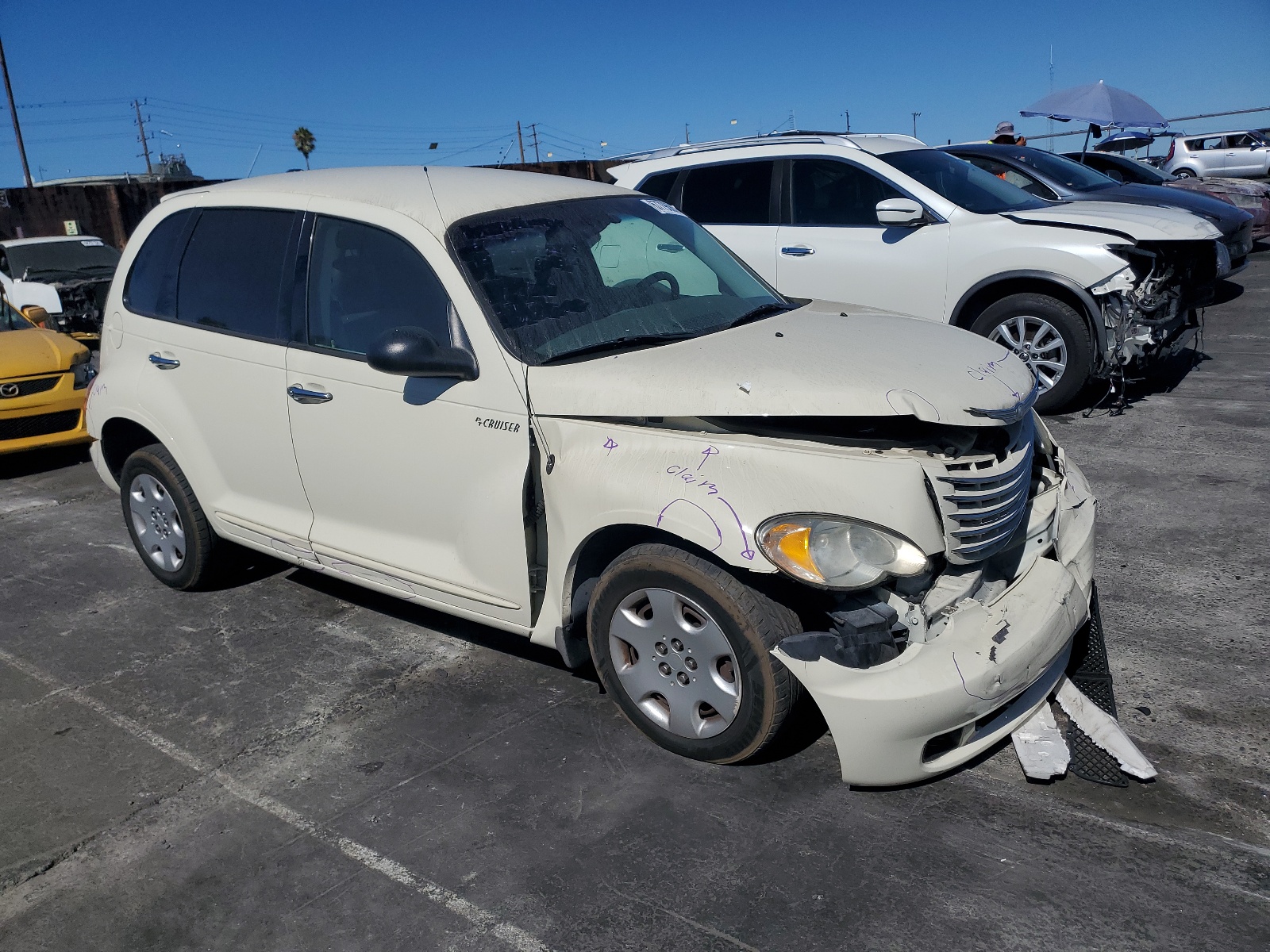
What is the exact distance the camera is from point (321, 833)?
3068 mm

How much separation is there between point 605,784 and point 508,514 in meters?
0.95

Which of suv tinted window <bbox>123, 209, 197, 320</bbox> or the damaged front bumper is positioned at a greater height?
suv tinted window <bbox>123, 209, 197, 320</bbox>

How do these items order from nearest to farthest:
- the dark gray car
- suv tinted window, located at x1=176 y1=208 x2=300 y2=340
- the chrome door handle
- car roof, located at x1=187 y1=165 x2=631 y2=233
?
car roof, located at x1=187 y1=165 x2=631 y2=233
the chrome door handle
suv tinted window, located at x1=176 y1=208 x2=300 y2=340
the dark gray car

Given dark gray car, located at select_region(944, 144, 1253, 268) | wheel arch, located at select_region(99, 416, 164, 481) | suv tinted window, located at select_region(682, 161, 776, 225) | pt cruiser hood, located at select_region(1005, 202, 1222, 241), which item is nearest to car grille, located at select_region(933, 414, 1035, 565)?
wheel arch, located at select_region(99, 416, 164, 481)

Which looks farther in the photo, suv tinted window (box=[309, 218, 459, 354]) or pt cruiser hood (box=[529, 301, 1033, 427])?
suv tinted window (box=[309, 218, 459, 354])

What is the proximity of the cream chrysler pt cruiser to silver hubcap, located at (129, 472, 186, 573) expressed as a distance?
14 centimetres

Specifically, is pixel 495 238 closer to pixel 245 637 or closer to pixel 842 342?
pixel 842 342

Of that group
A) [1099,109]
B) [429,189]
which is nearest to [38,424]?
[429,189]

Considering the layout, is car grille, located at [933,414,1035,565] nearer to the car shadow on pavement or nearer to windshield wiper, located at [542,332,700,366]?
windshield wiper, located at [542,332,700,366]

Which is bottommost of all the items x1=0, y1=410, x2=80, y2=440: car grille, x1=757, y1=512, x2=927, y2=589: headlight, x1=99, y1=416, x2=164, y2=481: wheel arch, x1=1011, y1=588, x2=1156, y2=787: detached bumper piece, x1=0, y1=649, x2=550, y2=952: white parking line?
x1=0, y1=649, x2=550, y2=952: white parking line

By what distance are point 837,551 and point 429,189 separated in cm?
218

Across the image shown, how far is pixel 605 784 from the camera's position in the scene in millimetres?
3195

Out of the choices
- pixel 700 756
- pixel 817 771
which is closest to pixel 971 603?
pixel 817 771

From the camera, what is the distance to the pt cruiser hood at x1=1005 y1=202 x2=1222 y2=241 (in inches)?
269
